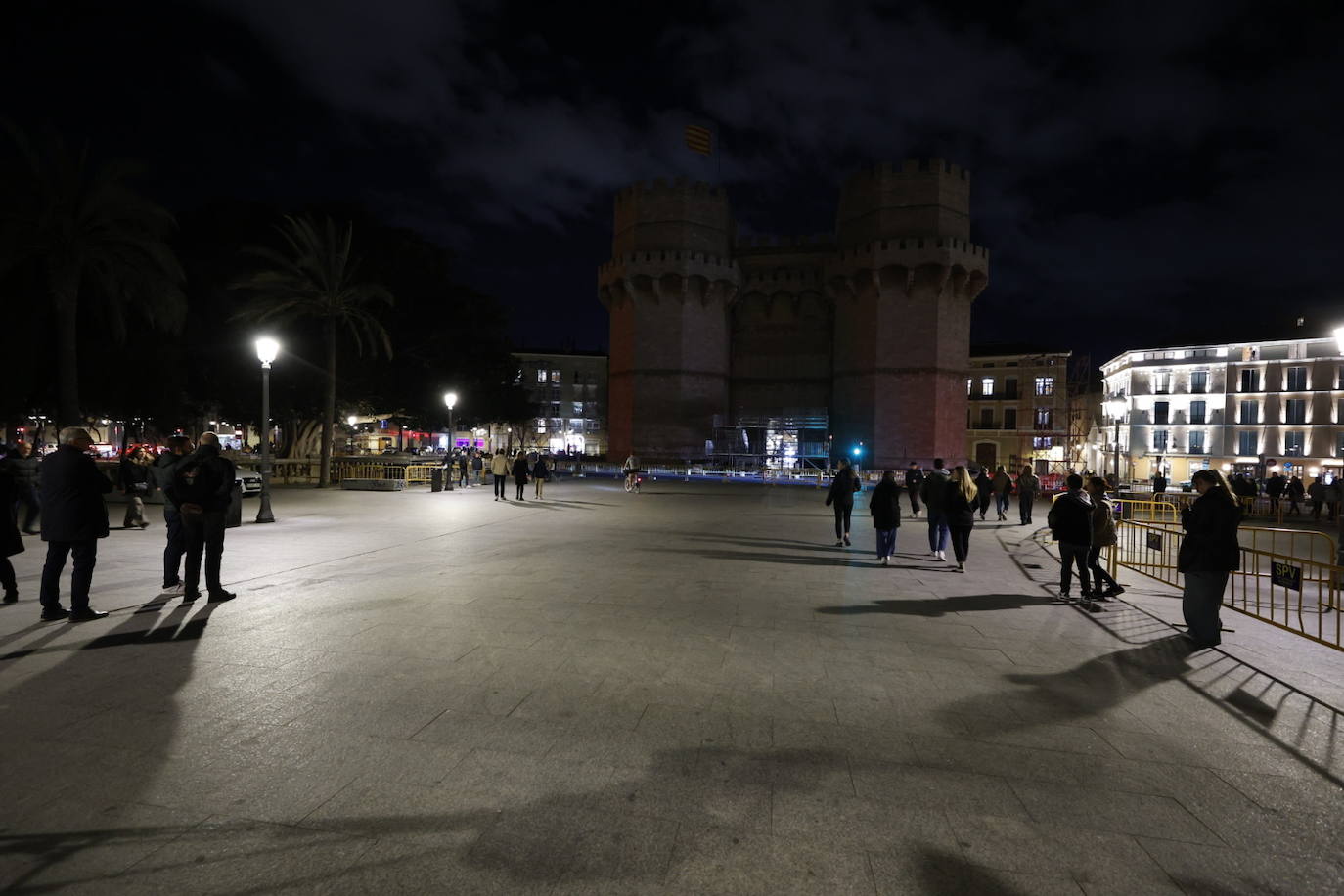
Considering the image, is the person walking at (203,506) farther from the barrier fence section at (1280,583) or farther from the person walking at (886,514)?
the barrier fence section at (1280,583)

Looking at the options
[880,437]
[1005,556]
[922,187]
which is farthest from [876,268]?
[1005,556]

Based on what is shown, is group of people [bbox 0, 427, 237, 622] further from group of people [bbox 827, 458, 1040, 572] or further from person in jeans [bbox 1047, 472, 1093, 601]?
person in jeans [bbox 1047, 472, 1093, 601]

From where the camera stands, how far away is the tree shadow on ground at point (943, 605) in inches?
279

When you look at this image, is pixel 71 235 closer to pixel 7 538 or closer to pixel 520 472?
pixel 520 472

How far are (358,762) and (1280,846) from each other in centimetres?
449

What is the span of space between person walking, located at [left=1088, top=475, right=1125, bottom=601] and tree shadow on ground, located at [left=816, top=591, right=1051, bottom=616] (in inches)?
29.5

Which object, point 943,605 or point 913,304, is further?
point 913,304

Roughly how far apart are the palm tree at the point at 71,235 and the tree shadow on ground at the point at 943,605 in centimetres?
2122

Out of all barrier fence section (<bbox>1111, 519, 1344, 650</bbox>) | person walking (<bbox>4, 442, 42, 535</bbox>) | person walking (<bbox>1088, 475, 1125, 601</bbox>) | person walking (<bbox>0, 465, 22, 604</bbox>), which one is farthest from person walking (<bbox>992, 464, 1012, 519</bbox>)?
person walking (<bbox>4, 442, 42, 535</bbox>)

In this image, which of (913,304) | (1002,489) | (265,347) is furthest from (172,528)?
(913,304)

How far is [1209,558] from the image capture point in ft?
19.9

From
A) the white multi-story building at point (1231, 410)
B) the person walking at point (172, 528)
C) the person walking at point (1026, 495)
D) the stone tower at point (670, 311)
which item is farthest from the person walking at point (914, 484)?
the white multi-story building at point (1231, 410)

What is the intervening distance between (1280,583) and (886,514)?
4.47 m

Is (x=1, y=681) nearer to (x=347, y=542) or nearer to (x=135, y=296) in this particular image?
(x=347, y=542)
